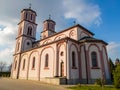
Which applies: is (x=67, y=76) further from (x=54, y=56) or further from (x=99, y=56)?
(x=99, y=56)

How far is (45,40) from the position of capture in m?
33.4

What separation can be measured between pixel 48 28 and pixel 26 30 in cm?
832

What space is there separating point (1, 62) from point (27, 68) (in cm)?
8316

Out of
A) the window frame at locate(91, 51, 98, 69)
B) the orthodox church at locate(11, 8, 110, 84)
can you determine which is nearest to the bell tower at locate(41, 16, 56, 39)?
the orthodox church at locate(11, 8, 110, 84)

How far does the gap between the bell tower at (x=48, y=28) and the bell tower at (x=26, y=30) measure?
4.69 m

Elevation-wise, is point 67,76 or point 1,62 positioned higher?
point 1,62

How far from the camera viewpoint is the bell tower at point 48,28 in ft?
135

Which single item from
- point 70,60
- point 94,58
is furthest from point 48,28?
point 94,58

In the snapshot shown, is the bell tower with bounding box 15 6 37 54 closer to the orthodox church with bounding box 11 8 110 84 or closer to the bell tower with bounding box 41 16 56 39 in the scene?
the bell tower with bounding box 41 16 56 39

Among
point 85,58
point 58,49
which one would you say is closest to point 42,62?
point 58,49

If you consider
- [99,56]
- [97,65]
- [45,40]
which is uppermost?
[45,40]

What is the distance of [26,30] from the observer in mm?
35656

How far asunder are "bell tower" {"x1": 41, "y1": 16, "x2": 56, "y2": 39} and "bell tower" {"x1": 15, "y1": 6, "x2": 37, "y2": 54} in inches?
185

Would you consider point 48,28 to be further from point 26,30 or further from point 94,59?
point 94,59
